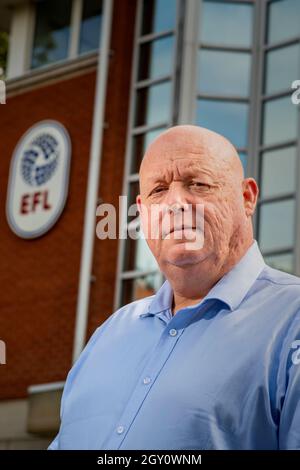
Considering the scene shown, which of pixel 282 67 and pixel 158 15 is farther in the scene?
pixel 158 15

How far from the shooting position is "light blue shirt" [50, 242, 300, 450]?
1176mm

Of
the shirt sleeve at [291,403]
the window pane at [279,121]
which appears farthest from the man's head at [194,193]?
the window pane at [279,121]

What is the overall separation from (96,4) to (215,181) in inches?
305

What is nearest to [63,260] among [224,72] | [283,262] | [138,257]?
[138,257]

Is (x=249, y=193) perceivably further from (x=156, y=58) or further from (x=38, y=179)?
(x=38, y=179)

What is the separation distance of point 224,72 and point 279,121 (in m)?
0.63

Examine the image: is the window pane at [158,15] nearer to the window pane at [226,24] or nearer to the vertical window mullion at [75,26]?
the window pane at [226,24]

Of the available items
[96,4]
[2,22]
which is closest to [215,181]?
[96,4]

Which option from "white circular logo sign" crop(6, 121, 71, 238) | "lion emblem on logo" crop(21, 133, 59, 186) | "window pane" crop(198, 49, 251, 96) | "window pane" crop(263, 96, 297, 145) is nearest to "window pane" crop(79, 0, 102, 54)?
"white circular logo sign" crop(6, 121, 71, 238)

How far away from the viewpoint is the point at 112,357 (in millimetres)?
1368

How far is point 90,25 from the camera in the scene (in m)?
8.77

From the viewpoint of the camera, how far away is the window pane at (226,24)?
7.50 metres

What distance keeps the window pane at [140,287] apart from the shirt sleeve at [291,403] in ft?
19.9

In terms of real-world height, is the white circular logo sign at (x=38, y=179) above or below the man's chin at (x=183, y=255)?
above
